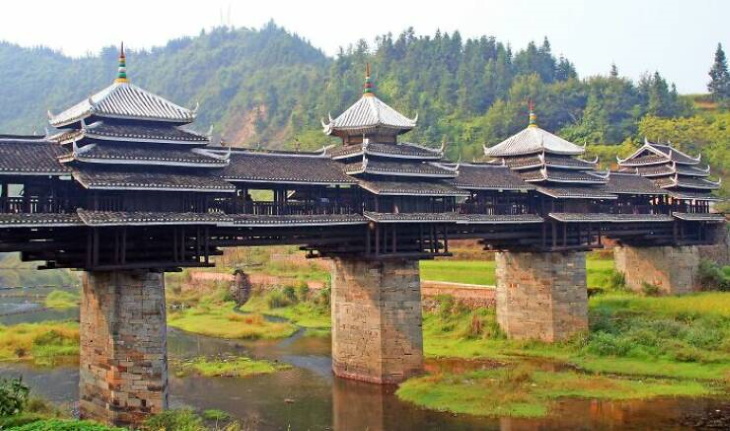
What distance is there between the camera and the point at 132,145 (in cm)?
2281

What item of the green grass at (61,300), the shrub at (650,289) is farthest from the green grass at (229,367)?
the green grass at (61,300)

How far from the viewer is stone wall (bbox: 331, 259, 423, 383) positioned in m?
29.7

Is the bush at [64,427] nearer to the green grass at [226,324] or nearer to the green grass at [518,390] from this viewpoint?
the green grass at [518,390]

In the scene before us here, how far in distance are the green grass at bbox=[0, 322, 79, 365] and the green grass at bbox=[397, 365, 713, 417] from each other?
18454 millimetres

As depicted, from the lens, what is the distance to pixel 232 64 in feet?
590

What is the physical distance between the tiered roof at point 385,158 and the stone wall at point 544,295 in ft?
27.2

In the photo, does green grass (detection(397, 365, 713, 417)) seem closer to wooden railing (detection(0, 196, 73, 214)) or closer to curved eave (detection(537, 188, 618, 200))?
curved eave (detection(537, 188, 618, 200))

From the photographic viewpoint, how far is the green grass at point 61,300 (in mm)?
58406

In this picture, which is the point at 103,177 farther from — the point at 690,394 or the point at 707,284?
the point at 707,284

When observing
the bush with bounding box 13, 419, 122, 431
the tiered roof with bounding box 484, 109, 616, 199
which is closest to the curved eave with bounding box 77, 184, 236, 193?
the bush with bounding box 13, 419, 122, 431

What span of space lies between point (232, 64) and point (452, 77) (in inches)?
3467

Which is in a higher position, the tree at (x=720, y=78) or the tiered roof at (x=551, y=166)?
the tree at (x=720, y=78)

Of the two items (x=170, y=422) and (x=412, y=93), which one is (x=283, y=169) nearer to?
(x=170, y=422)

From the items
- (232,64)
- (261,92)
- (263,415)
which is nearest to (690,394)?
(263,415)
